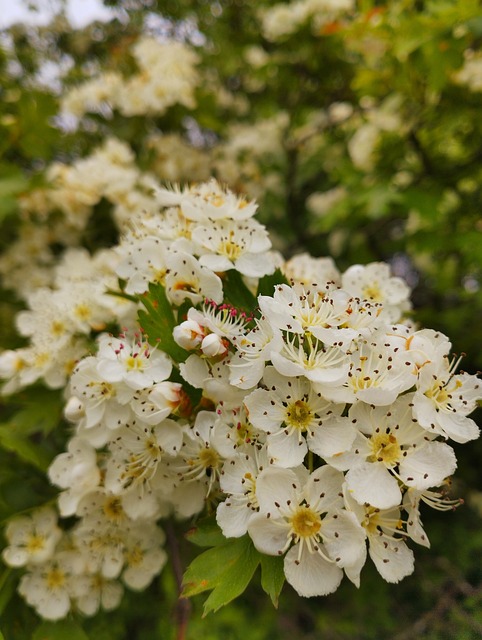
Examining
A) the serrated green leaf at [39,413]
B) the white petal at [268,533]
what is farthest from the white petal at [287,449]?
the serrated green leaf at [39,413]

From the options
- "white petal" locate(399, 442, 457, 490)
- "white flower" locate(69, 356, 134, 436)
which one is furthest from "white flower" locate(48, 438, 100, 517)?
"white petal" locate(399, 442, 457, 490)

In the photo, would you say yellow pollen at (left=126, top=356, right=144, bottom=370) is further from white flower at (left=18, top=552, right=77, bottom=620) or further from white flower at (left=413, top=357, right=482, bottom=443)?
white flower at (left=18, top=552, right=77, bottom=620)

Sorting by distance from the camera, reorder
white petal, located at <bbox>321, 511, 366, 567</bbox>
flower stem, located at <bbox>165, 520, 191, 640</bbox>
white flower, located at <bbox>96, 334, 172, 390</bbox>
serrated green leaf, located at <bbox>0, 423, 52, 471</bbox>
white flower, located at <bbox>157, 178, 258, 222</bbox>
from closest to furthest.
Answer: white petal, located at <bbox>321, 511, 366, 567</bbox>, white flower, located at <bbox>96, 334, 172, 390</bbox>, white flower, located at <bbox>157, 178, 258, 222</bbox>, serrated green leaf, located at <bbox>0, 423, 52, 471</bbox>, flower stem, located at <bbox>165, 520, 191, 640</bbox>

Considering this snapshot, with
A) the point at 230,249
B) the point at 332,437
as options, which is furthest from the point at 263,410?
the point at 230,249

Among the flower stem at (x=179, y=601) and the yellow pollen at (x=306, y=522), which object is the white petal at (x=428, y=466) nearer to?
the yellow pollen at (x=306, y=522)

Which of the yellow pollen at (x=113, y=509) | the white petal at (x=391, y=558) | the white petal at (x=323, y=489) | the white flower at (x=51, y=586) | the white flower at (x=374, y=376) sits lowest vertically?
the white flower at (x=51, y=586)

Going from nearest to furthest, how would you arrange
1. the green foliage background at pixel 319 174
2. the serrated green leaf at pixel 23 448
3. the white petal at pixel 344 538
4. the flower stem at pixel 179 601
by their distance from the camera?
the white petal at pixel 344 538 → the serrated green leaf at pixel 23 448 → the flower stem at pixel 179 601 → the green foliage background at pixel 319 174
